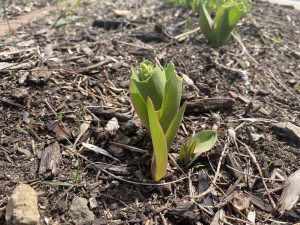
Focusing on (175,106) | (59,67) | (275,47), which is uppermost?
(175,106)

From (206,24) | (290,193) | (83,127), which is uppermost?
(206,24)

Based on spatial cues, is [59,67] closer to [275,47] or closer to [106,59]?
[106,59]

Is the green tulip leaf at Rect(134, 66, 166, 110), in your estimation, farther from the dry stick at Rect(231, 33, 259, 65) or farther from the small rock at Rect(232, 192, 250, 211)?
the dry stick at Rect(231, 33, 259, 65)

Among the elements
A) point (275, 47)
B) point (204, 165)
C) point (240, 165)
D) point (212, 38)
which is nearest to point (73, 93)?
point (204, 165)

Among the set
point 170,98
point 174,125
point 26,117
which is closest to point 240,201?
point 174,125

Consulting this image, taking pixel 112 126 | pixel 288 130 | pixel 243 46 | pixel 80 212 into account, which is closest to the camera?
pixel 80 212

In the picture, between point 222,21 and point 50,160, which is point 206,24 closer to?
point 222,21

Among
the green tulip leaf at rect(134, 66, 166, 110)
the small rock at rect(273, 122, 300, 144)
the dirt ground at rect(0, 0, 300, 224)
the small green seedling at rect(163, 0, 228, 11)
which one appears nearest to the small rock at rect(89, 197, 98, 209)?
the dirt ground at rect(0, 0, 300, 224)
